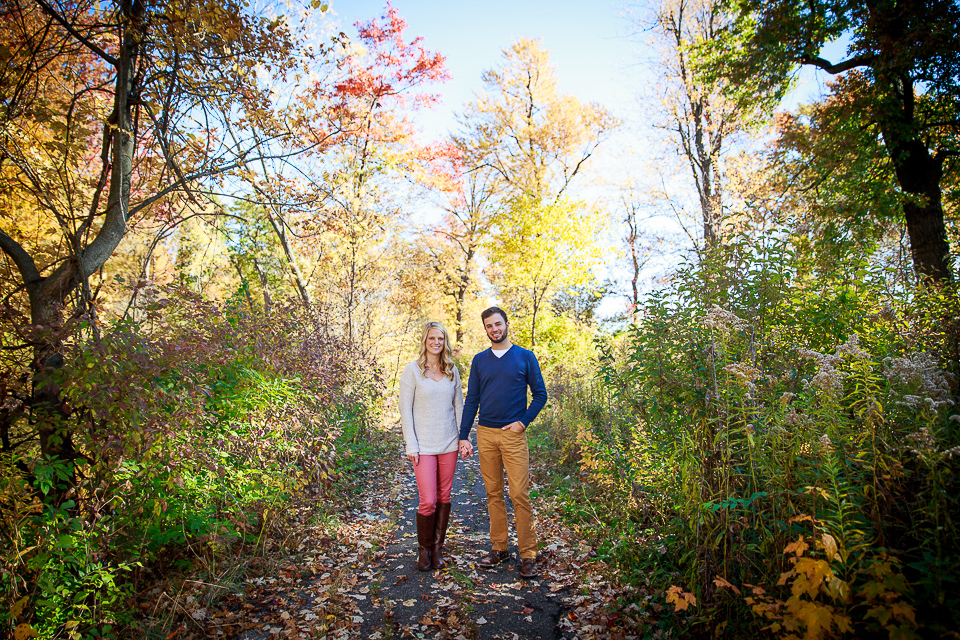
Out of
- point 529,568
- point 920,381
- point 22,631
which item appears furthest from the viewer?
point 529,568

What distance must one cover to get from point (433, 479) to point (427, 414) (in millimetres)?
588

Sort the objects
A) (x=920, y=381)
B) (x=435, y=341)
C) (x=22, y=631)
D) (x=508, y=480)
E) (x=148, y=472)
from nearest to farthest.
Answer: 1. (x=22, y=631)
2. (x=920, y=381)
3. (x=148, y=472)
4. (x=508, y=480)
5. (x=435, y=341)

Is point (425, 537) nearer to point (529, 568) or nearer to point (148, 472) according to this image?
point (529, 568)

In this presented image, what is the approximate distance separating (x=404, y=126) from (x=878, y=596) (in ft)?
38.3

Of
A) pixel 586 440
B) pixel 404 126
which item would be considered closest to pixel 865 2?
pixel 586 440

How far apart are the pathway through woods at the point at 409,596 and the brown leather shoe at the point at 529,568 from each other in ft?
0.15

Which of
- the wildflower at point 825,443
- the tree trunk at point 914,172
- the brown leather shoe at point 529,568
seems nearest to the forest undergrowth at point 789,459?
the wildflower at point 825,443

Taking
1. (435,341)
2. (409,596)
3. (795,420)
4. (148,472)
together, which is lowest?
(409,596)

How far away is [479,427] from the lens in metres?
4.32

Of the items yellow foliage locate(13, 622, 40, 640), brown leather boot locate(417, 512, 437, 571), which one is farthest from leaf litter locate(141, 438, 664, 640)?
yellow foliage locate(13, 622, 40, 640)

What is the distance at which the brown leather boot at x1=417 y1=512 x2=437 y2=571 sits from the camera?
4.24 meters

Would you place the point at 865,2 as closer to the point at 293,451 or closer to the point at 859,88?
the point at 859,88

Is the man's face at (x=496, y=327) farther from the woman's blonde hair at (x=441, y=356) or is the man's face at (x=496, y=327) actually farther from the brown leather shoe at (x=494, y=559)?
the brown leather shoe at (x=494, y=559)

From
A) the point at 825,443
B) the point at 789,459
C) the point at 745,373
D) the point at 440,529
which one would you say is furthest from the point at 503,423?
the point at 825,443
